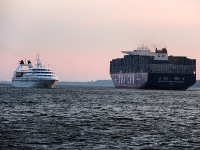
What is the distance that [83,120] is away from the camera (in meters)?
44.5

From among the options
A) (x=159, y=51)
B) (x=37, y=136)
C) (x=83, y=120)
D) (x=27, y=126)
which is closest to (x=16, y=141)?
(x=37, y=136)

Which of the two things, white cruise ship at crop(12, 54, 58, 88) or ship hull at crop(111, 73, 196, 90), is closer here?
white cruise ship at crop(12, 54, 58, 88)

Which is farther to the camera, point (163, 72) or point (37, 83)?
point (163, 72)

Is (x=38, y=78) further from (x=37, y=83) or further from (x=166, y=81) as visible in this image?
(x=166, y=81)

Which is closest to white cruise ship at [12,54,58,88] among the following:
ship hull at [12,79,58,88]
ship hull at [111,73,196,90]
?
ship hull at [12,79,58,88]

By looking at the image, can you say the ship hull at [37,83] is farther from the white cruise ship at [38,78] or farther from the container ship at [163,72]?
the container ship at [163,72]

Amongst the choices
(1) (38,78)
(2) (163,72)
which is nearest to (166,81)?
(2) (163,72)

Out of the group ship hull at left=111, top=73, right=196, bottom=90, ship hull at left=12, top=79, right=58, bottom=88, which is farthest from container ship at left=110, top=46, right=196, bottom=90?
ship hull at left=12, top=79, right=58, bottom=88

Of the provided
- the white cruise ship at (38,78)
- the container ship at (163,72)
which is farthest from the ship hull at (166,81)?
the white cruise ship at (38,78)

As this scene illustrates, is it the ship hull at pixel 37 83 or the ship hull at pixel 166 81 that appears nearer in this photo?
the ship hull at pixel 37 83

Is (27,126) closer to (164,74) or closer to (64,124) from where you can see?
(64,124)

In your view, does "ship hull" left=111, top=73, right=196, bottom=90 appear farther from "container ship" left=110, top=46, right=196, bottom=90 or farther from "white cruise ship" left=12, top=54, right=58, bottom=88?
"white cruise ship" left=12, top=54, right=58, bottom=88

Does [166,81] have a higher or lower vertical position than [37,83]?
higher

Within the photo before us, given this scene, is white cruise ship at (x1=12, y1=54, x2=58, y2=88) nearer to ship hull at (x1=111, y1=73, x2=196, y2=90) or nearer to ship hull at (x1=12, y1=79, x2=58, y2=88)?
ship hull at (x1=12, y1=79, x2=58, y2=88)
